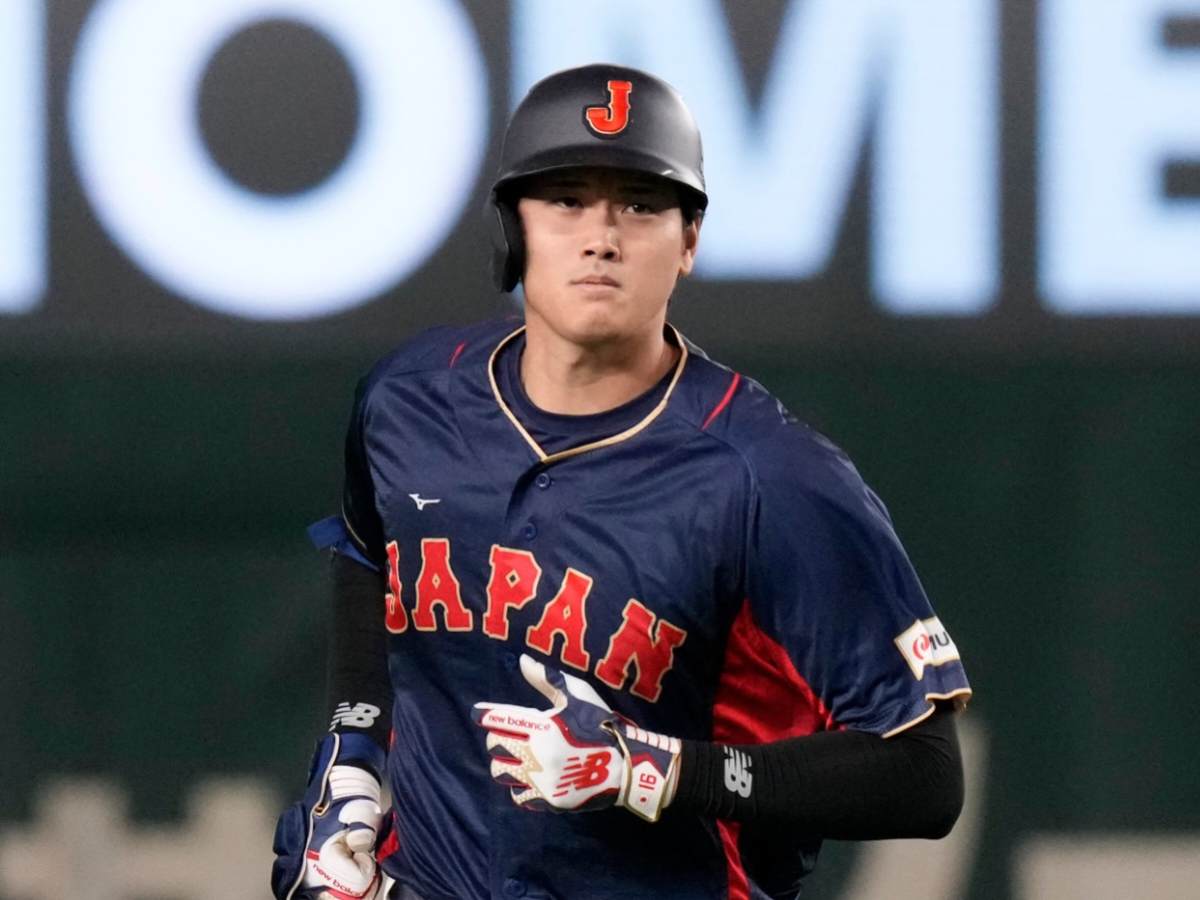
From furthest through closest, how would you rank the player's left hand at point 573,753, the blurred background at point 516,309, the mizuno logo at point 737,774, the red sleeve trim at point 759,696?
the blurred background at point 516,309
the red sleeve trim at point 759,696
the mizuno logo at point 737,774
the player's left hand at point 573,753

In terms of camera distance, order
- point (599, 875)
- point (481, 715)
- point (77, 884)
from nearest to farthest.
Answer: point (481, 715) < point (599, 875) < point (77, 884)

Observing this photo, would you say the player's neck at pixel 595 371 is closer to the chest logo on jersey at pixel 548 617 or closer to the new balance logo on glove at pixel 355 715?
the chest logo on jersey at pixel 548 617

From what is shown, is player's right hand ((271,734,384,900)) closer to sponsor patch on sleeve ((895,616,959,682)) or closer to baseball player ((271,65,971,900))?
baseball player ((271,65,971,900))

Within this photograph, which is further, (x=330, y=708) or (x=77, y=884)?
(x=77, y=884)

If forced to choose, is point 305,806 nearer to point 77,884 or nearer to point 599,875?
point 599,875

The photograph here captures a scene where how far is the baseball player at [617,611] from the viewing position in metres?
2.76

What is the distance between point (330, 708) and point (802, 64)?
2.08 meters

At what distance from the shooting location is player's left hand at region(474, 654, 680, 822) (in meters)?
2.62

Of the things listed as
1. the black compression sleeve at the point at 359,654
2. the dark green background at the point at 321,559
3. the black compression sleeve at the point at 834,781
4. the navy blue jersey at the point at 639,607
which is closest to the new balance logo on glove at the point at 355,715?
the black compression sleeve at the point at 359,654

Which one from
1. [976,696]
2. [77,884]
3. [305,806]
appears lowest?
[77,884]

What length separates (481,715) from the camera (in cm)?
268

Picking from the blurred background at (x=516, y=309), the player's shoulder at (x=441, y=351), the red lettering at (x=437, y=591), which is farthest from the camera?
the blurred background at (x=516, y=309)

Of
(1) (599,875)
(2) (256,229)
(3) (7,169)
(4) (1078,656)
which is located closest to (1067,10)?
(4) (1078,656)

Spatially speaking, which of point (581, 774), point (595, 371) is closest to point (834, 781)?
point (581, 774)
